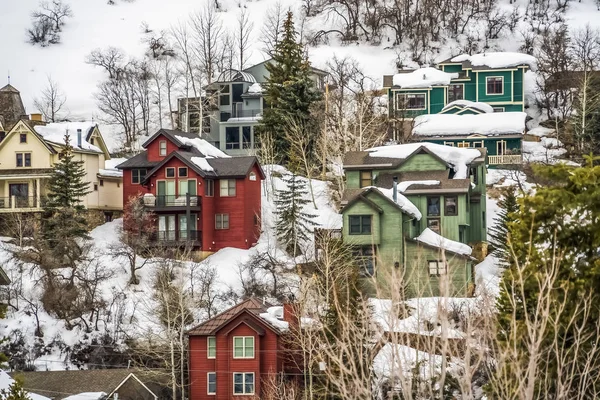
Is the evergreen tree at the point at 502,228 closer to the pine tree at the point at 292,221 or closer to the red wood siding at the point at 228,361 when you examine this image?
the pine tree at the point at 292,221

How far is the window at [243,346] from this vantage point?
4847 cm

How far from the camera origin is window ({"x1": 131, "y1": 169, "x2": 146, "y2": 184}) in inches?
2504

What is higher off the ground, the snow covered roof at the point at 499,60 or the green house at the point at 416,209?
the snow covered roof at the point at 499,60

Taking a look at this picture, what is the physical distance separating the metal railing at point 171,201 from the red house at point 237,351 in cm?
1211

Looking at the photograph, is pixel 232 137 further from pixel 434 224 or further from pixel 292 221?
pixel 434 224

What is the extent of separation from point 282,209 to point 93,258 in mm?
10766

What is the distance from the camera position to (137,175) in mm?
63750

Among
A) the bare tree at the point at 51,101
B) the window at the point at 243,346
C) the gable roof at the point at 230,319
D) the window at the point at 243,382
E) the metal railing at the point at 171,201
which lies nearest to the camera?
the window at the point at 243,382

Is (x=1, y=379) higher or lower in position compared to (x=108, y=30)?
lower

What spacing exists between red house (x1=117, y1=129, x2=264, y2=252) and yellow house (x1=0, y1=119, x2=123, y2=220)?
5.32 metres

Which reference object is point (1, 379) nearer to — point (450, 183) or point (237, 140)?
point (450, 183)

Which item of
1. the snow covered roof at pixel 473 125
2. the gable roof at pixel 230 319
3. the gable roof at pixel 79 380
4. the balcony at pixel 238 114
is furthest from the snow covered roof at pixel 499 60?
the gable roof at pixel 79 380

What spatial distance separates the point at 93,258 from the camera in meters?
57.0

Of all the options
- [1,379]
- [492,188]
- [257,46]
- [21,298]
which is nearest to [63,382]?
[21,298]
